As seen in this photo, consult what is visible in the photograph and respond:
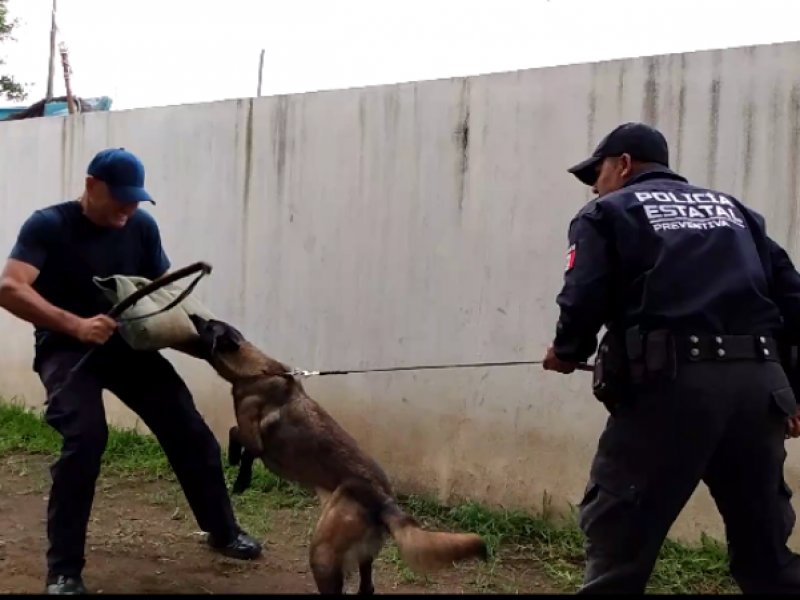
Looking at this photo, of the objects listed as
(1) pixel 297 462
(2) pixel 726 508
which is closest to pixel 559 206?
(1) pixel 297 462

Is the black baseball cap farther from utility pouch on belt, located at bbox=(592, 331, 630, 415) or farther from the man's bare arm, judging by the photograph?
the man's bare arm

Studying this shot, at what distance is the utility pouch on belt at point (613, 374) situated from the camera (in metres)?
2.81

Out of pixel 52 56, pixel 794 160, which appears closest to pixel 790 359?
pixel 794 160

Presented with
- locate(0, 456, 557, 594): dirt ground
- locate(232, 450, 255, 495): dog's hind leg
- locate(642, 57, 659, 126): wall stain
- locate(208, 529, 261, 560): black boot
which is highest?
locate(642, 57, 659, 126): wall stain

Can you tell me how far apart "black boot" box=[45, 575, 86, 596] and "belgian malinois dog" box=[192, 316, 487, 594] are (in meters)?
0.89

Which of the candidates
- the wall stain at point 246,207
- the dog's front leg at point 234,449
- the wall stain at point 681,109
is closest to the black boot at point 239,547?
the dog's front leg at point 234,449

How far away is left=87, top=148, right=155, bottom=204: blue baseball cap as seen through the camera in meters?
3.93

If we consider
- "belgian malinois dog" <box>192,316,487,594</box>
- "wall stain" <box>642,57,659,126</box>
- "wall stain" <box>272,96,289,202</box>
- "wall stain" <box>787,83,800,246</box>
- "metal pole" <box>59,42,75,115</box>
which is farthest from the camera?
"metal pole" <box>59,42,75,115</box>

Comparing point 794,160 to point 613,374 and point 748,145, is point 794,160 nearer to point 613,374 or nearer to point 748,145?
point 748,145

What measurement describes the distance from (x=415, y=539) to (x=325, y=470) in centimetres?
61

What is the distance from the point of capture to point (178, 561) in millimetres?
4480

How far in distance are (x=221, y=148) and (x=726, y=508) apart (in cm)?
441

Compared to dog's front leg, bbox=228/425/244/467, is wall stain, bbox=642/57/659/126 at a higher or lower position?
higher

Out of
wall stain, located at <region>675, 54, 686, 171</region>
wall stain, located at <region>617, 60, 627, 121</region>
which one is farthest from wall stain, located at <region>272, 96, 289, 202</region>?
wall stain, located at <region>675, 54, 686, 171</region>
